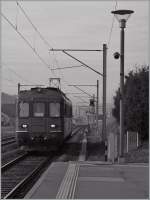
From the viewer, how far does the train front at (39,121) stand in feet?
81.5

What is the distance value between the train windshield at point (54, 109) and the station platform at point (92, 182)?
810 cm

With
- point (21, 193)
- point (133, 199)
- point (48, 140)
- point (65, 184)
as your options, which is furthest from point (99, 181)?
point (48, 140)

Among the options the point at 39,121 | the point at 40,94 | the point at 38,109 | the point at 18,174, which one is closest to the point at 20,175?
the point at 18,174

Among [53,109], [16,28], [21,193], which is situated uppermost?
[16,28]

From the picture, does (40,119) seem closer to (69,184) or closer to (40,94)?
(40,94)

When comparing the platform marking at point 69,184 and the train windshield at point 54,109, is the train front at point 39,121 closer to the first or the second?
the train windshield at point 54,109

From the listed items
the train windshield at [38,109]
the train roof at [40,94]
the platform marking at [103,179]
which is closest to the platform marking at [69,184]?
the platform marking at [103,179]

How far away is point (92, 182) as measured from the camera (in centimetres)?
1309

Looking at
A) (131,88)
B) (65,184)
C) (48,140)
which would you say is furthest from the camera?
(131,88)

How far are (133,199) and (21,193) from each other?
3.46 meters

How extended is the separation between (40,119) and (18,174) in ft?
25.4

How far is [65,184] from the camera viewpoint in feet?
41.6

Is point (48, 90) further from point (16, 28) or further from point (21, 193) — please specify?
point (21, 193)

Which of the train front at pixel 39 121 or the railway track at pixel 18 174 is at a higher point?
the train front at pixel 39 121
